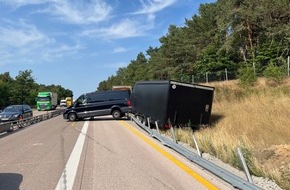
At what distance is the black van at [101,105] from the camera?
34.5 metres

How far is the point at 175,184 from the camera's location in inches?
330

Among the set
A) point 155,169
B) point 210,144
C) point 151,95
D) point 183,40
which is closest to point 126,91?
point 151,95

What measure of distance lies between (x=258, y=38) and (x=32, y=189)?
1888 inches

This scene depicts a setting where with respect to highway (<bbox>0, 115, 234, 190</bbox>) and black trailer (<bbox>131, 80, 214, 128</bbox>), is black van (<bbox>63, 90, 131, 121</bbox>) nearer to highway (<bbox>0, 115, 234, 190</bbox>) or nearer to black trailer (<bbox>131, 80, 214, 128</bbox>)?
black trailer (<bbox>131, 80, 214, 128</bbox>)

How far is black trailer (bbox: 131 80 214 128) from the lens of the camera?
19719 mm

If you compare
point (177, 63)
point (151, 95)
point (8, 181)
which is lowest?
point (8, 181)

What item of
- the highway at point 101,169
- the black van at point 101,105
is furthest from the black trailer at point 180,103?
the black van at point 101,105

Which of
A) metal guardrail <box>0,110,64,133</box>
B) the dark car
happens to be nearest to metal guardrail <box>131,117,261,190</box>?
metal guardrail <box>0,110,64,133</box>

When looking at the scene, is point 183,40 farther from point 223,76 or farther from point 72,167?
point 72,167

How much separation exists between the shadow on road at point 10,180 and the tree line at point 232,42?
2521 centimetres

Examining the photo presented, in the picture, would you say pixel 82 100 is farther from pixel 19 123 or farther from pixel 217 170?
pixel 217 170

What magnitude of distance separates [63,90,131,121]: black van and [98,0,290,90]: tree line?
9518mm

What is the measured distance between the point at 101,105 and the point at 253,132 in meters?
19.6

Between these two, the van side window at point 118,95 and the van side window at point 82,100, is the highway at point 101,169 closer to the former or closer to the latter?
the van side window at point 118,95
